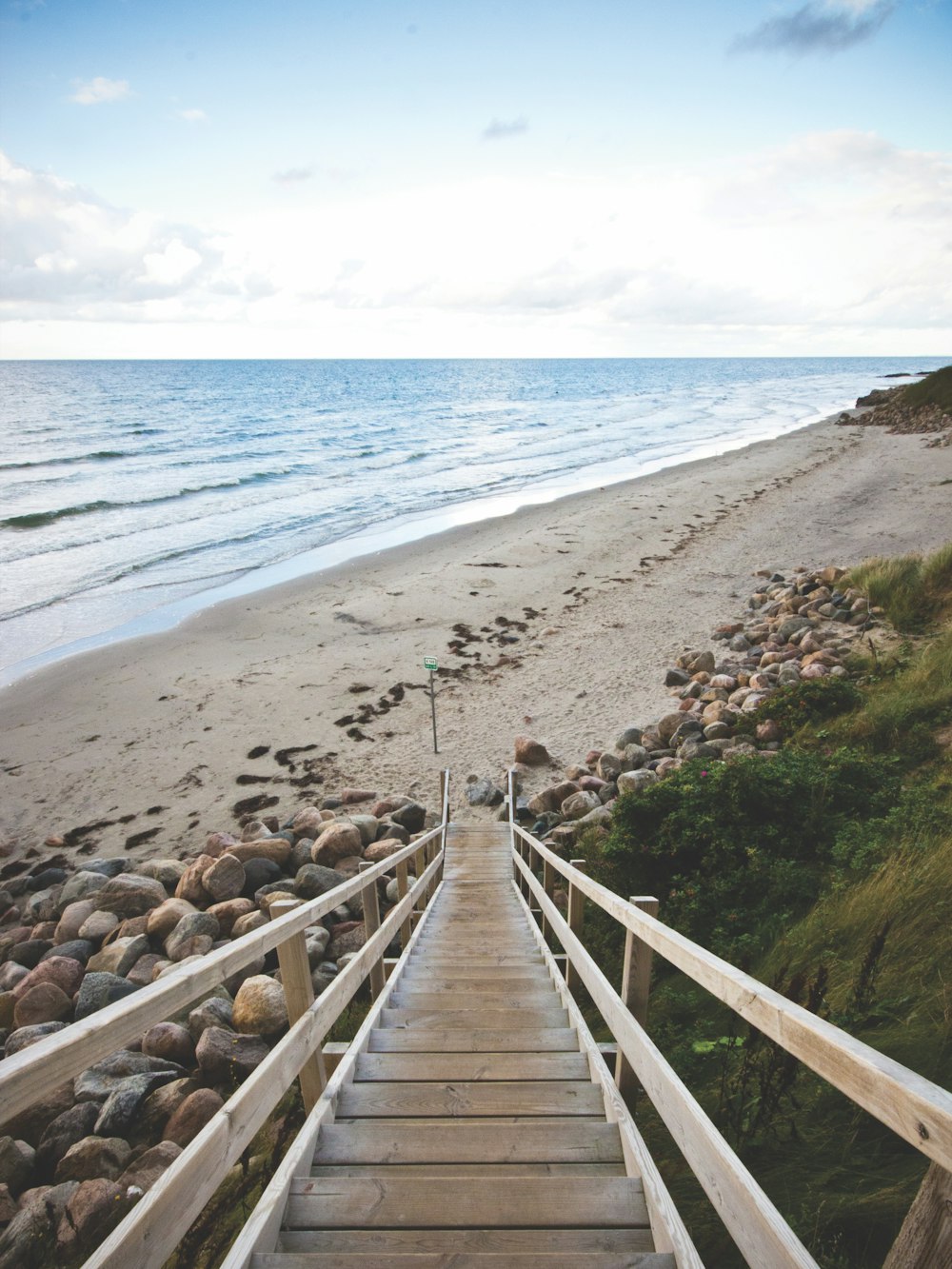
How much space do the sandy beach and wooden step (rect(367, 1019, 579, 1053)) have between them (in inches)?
233

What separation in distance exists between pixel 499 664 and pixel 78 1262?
10341 millimetres

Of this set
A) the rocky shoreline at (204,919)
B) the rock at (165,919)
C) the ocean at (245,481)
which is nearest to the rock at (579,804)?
the rocky shoreline at (204,919)

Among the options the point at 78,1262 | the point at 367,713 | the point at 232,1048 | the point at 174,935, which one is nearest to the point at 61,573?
the point at 367,713

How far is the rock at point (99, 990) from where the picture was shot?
17.2 ft

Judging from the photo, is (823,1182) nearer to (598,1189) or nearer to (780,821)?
(598,1189)

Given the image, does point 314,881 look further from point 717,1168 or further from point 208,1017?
point 717,1168

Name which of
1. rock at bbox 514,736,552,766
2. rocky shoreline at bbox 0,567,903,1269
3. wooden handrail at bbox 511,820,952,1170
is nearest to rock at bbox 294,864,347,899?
rocky shoreline at bbox 0,567,903,1269

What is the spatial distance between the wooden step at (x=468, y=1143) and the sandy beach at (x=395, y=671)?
22.1ft

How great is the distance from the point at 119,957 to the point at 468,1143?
4870 millimetres

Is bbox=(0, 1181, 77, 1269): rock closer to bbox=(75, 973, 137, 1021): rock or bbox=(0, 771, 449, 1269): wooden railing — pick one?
bbox=(0, 771, 449, 1269): wooden railing

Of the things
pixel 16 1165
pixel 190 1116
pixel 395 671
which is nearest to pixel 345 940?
pixel 190 1116

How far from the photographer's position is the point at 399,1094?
2637mm

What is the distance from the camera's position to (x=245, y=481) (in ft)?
96.6

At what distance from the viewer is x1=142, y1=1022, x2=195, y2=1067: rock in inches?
182
